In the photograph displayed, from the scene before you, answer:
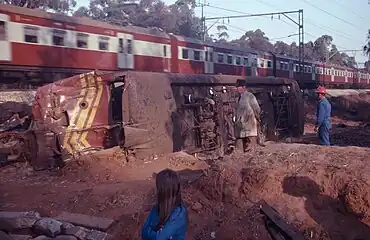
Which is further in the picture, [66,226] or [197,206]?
[197,206]

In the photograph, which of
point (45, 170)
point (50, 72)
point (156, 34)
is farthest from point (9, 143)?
point (156, 34)

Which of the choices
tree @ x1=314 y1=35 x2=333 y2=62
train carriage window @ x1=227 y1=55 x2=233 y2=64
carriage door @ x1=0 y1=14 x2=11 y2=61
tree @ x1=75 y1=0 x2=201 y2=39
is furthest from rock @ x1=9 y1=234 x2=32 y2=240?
tree @ x1=314 y1=35 x2=333 y2=62

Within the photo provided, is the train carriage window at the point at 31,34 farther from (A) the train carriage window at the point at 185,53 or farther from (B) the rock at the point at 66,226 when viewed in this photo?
(B) the rock at the point at 66,226

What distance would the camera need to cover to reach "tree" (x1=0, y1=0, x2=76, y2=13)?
31880 millimetres

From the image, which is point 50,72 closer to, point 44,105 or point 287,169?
point 44,105

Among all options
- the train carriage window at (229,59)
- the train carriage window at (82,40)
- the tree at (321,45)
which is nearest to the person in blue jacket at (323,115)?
the train carriage window at (82,40)

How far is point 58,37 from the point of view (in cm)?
1511

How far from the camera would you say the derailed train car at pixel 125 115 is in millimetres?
8211

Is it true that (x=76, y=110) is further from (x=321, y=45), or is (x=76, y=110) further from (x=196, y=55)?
(x=321, y=45)

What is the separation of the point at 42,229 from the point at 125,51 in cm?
1403

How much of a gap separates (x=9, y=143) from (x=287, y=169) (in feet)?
18.7

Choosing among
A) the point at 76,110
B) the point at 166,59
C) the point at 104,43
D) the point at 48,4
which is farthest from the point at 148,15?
the point at 76,110

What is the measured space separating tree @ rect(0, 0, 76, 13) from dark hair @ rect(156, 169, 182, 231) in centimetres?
3159

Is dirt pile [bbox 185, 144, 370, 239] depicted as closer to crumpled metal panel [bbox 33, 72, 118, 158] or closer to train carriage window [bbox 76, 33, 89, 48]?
crumpled metal panel [bbox 33, 72, 118, 158]
